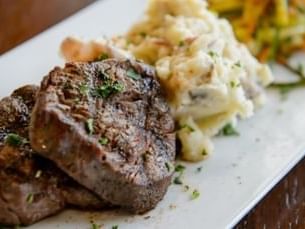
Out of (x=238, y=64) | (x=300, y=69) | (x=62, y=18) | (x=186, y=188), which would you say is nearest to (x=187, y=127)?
(x=186, y=188)

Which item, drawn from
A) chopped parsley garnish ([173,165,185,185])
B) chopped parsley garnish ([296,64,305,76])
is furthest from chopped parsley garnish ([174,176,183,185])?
chopped parsley garnish ([296,64,305,76])

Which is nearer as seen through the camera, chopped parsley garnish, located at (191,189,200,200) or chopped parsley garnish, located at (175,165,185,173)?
chopped parsley garnish, located at (191,189,200,200)

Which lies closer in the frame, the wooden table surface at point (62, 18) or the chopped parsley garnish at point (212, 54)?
the wooden table surface at point (62, 18)

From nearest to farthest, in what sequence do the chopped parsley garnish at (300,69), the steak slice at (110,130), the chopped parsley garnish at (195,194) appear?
the steak slice at (110,130)
the chopped parsley garnish at (195,194)
the chopped parsley garnish at (300,69)

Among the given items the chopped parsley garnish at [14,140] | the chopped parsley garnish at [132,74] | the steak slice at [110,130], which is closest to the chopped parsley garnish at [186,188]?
the steak slice at [110,130]

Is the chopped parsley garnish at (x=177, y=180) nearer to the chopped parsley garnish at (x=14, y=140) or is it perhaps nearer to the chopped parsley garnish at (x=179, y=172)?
the chopped parsley garnish at (x=179, y=172)

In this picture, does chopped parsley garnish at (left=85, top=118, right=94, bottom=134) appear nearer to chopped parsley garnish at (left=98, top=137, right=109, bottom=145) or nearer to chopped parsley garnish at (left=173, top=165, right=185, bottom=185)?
chopped parsley garnish at (left=98, top=137, right=109, bottom=145)

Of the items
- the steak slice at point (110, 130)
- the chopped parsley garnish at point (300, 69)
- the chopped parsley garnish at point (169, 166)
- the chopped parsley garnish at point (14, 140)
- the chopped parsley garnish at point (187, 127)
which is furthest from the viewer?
the chopped parsley garnish at point (300, 69)

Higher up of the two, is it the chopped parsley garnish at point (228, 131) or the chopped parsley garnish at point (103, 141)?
the chopped parsley garnish at point (103, 141)

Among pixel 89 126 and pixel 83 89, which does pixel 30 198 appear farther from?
pixel 83 89
